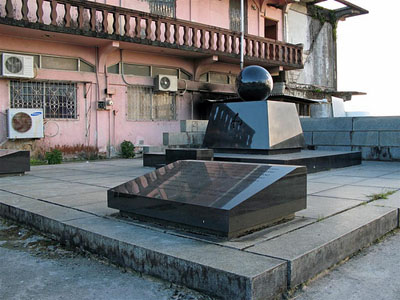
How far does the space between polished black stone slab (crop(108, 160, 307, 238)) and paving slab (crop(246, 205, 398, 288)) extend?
24cm

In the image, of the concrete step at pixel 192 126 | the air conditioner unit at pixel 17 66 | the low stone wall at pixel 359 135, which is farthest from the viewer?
the air conditioner unit at pixel 17 66

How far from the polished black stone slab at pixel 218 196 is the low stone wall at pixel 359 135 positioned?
7318mm

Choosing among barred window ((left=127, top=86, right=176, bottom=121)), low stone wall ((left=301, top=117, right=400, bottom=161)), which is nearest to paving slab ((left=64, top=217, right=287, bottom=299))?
low stone wall ((left=301, top=117, right=400, bottom=161))

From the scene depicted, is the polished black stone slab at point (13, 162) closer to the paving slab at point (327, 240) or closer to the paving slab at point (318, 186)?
the paving slab at point (318, 186)

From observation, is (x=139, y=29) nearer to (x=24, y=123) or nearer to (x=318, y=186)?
(x=24, y=123)

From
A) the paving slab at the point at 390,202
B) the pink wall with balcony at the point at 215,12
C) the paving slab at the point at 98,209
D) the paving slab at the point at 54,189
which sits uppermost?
the pink wall with balcony at the point at 215,12

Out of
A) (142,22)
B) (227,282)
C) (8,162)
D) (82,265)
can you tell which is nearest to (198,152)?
(8,162)

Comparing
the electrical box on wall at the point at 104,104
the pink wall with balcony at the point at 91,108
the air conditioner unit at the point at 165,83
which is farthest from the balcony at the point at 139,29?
the electrical box on wall at the point at 104,104

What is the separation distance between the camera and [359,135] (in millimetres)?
10328

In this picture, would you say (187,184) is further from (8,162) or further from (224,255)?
(8,162)

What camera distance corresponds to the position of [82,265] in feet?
9.25

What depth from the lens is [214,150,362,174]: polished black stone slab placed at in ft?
22.2

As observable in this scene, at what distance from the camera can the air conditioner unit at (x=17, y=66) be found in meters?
11.2

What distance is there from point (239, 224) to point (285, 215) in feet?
2.01
